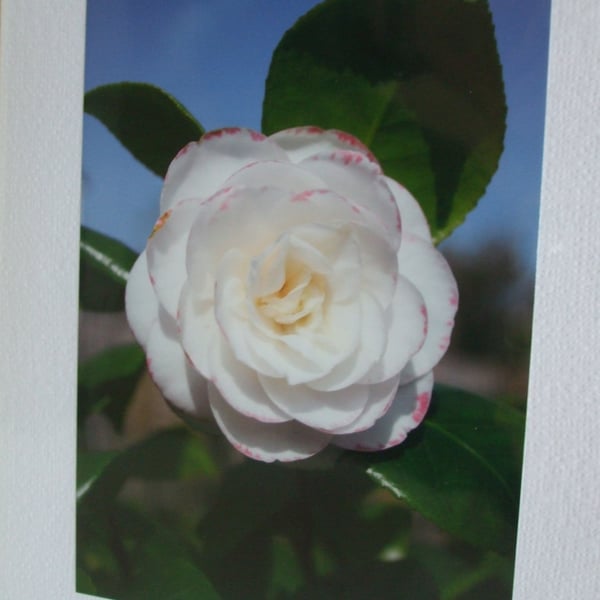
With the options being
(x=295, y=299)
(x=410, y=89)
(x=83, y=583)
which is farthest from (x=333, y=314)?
(x=83, y=583)

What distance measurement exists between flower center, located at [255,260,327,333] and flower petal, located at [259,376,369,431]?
1.3 inches

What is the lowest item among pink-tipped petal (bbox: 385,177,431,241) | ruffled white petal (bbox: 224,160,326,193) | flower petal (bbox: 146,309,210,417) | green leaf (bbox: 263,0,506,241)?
flower petal (bbox: 146,309,210,417)

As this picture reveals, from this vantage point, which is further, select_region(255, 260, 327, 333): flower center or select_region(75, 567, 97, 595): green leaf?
select_region(75, 567, 97, 595): green leaf

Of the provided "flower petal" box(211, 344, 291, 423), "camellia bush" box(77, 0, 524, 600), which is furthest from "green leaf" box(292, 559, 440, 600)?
"flower petal" box(211, 344, 291, 423)

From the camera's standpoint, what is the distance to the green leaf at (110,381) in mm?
Answer: 391

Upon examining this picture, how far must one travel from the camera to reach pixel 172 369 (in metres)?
0.36

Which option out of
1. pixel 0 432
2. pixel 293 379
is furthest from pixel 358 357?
pixel 0 432

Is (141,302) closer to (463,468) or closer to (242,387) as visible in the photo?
(242,387)

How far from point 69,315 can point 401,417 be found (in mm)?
223

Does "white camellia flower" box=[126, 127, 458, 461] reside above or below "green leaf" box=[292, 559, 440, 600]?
above

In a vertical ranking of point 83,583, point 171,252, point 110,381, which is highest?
point 171,252

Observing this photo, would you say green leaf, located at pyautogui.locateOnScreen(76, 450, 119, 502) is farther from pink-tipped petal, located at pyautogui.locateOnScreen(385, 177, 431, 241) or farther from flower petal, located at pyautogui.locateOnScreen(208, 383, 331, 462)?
pink-tipped petal, located at pyautogui.locateOnScreen(385, 177, 431, 241)

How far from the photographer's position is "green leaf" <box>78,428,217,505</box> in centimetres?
38

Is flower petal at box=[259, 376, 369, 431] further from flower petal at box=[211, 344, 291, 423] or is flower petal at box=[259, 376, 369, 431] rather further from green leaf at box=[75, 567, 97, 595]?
green leaf at box=[75, 567, 97, 595]
